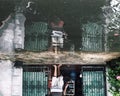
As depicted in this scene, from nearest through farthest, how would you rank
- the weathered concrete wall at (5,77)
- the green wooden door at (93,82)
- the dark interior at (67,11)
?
the weathered concrete wall at (5,77) → the dark interior at (67,11) → the green wooden door at (93,82)

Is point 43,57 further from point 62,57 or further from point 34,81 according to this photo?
point 34,81

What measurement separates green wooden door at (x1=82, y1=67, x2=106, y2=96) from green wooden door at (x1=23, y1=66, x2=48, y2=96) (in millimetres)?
1069

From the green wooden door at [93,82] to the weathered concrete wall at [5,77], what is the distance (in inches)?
78.2

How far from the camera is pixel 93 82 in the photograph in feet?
33.0

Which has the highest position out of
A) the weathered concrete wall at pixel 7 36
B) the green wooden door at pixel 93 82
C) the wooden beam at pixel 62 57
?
the weathered concrete wall at pixel 7 36

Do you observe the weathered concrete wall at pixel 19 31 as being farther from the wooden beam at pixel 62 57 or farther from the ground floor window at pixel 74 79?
the ground floor window at pixel 74 79

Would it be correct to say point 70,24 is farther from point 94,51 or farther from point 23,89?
point 23,89

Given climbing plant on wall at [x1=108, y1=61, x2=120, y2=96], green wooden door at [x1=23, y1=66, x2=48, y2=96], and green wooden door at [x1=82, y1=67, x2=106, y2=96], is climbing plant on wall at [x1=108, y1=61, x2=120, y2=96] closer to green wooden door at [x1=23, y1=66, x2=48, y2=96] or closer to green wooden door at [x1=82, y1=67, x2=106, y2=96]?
green wooden door at [x1=82, y1=67, x2=106, y2=96]

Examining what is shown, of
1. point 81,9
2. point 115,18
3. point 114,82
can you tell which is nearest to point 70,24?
point 81,9

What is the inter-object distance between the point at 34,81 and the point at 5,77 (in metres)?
0.77

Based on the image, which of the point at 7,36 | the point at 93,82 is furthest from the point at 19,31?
the point at 93,82

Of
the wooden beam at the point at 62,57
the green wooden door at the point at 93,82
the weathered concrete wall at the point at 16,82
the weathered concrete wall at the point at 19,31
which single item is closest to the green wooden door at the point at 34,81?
the weathered concrete wall at the point at 16,82

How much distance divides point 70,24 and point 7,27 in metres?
1.69

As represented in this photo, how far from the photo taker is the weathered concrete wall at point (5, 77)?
9.62m
